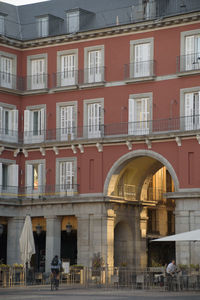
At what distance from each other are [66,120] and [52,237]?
26.7ft

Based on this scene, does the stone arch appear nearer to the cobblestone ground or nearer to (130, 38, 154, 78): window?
(130, 38, 154, 78): window

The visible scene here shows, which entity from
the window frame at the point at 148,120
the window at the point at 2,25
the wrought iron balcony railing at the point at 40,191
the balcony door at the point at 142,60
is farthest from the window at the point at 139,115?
the window at the point at 2,25

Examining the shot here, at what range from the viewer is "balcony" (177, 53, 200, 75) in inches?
2005

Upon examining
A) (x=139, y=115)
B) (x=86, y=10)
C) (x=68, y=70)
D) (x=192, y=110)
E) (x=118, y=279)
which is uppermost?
(x=86, y=10)

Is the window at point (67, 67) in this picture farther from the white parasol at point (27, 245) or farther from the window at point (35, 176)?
the white parasol at point (27, 245)

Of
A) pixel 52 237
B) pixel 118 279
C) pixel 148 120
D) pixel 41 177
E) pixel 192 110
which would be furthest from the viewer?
pixel 41 177

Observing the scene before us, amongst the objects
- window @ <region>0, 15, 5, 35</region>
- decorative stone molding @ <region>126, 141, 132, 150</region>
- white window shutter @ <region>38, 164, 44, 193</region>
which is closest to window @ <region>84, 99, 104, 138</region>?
decorative stone molding @ <region>126, 141, 132, 150</region>

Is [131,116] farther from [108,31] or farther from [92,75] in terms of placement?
[108,31]

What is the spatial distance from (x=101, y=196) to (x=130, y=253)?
19.2 ft

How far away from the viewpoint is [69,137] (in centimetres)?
5584

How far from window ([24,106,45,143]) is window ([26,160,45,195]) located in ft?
5.34

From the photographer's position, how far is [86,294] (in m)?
38.9

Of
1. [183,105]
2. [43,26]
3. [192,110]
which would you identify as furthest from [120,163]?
[43,26]

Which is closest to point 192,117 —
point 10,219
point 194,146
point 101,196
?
point 194,146
